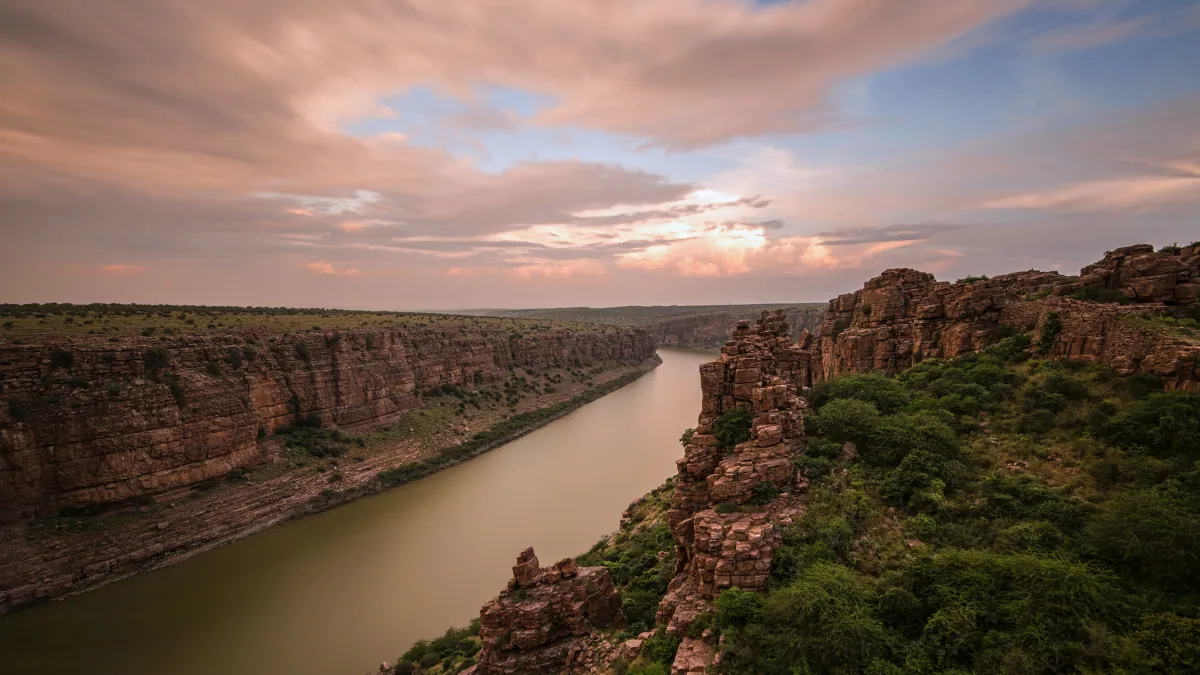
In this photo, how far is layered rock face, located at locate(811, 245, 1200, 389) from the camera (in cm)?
1076

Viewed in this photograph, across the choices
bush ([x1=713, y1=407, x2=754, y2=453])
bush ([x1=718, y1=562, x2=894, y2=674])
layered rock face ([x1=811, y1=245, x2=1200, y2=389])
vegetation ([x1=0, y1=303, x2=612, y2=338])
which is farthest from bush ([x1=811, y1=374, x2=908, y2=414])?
vegetation ([x1=0, y1=303, x2=612, y2=338])

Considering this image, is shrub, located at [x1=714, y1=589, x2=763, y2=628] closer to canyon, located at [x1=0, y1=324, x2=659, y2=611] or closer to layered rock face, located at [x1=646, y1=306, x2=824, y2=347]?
canyon, located at [x1=0, y1=324, x2=659, y2=611]

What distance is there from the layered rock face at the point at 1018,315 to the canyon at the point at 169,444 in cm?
2816

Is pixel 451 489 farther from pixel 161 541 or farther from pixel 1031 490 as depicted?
pixel 1031 490

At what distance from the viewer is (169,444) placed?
2309 centimetres

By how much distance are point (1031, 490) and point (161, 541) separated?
30840 millimetres

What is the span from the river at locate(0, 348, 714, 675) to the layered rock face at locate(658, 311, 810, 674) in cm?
1159

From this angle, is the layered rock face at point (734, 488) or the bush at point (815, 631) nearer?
the bush at point (815, 631)

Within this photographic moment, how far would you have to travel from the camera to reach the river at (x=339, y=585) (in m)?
16.5

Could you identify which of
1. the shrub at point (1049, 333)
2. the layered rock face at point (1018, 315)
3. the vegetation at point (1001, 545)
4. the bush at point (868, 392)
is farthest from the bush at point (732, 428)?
the shrub at point (1049, 333)

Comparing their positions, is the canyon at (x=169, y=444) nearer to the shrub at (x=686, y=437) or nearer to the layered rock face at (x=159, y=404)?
the layered rock face at (x=159, y=404)

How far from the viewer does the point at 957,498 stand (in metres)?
9.53

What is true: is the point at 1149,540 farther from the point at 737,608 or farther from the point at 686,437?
the point at 686,437

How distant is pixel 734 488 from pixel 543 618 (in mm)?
5386
